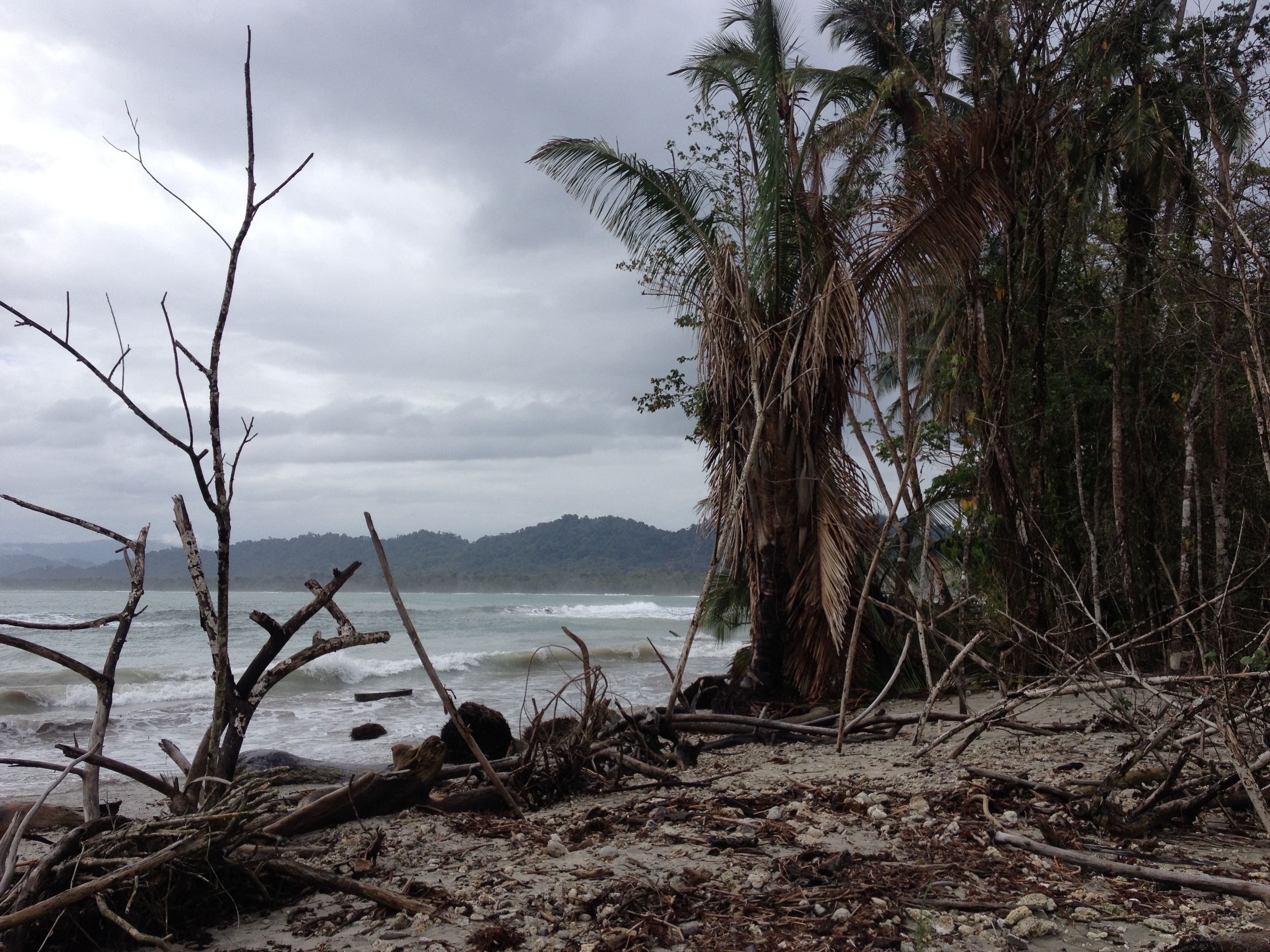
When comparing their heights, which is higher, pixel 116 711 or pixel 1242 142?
pixel 1242 142

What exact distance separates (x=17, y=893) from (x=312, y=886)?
1.07 metres

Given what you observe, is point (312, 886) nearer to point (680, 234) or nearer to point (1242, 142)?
point (680, 234)

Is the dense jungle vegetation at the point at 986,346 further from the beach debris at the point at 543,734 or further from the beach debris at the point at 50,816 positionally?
the beach debris at the point at 50,816

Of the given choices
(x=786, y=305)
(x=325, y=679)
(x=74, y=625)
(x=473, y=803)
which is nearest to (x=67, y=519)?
(x=74, y=625)

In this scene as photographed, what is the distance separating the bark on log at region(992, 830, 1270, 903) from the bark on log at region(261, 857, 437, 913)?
2419 millimetres

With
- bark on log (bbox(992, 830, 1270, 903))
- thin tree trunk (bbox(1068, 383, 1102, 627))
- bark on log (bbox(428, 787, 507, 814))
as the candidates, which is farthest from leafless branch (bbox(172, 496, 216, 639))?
thin tree trunk (bbox(1068, 383, 1102, 627))

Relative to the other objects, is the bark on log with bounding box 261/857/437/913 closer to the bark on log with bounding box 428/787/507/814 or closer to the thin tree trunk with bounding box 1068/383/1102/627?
the bark on log with bounding box 428/787/507/814

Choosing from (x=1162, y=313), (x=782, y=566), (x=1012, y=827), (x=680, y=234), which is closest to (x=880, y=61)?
(x=1162, y=313)

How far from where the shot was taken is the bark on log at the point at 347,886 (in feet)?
11.0

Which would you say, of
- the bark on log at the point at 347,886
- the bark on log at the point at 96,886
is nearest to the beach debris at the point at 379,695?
the bark on log at the point at 347,886

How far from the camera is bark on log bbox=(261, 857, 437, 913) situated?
3.34 m

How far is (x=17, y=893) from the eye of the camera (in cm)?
289

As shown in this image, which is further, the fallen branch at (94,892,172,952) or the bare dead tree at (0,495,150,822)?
the bare dead tree at (0,495,150,822)

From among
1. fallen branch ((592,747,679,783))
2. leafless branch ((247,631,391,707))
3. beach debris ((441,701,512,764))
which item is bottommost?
beach debris ((441,701,512,764))
